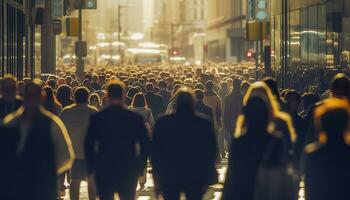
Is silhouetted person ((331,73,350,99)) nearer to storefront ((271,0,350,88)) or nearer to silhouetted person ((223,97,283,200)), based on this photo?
silhouetted person ((223,97,283,200))

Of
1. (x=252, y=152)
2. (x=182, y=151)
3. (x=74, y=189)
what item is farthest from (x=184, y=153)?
(x=74, y=189)

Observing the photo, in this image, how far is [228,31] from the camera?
111 m

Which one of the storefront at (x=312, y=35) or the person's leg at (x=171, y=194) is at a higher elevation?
the storefront at (x=312, y=35)

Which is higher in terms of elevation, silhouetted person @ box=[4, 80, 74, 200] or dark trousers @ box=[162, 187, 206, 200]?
silhouetted person @ box=[4, 80, 74, 200]

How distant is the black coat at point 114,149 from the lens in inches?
482

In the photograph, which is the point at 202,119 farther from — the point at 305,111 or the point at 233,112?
the point at 233,112

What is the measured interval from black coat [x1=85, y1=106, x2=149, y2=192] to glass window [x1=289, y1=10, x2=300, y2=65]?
2605 cm

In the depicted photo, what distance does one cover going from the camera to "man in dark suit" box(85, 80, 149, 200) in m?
12.2

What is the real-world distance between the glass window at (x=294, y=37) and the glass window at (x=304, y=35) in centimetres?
74

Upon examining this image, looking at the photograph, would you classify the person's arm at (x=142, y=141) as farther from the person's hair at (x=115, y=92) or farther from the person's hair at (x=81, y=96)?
the person's hair at (x=81, y=96)

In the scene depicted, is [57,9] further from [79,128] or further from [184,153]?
[184,153]

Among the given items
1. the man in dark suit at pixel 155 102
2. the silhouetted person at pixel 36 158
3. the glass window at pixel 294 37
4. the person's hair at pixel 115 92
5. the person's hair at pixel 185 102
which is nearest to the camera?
the silhouetted person at pixel 36 158

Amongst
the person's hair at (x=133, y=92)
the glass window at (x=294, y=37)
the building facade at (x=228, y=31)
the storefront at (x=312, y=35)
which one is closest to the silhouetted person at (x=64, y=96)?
the person's hair at (x=133, y=92)

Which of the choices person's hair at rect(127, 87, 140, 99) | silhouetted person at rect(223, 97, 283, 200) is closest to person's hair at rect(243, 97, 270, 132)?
silhouetted person at rect(223, 97, 283, 200)
